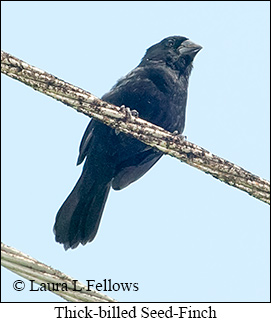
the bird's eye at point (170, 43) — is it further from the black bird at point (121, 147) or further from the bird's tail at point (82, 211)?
the bird's tail at point (82, 211)

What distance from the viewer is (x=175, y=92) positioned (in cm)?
499

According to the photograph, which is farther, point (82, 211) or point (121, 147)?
point (82, 211)

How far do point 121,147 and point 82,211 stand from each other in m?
0.68

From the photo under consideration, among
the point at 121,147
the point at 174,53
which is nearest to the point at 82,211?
the point at 121,147

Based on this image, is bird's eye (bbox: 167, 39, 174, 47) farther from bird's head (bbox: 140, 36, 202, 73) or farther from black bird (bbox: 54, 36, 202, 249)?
black bird (bbox: 54, 36, 202, 249)

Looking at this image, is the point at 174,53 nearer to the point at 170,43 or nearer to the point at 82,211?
the point at 170,43

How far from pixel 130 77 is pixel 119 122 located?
75.4 inches

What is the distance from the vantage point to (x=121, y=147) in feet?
15.9

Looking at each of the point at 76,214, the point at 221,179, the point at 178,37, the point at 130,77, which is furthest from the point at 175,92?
the point at 221,179

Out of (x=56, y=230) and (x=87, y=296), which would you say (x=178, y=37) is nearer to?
(x=56, y=230)

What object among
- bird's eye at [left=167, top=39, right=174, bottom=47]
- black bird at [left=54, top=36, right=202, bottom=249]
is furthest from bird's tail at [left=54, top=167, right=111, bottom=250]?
bird's eye at [left=167, top=39, right=174, bottom=47]

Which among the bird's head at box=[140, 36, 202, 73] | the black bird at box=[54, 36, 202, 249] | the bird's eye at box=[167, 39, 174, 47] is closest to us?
the black bird at box=[54, 36, 202, 249]

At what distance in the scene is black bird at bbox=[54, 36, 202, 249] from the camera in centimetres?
481

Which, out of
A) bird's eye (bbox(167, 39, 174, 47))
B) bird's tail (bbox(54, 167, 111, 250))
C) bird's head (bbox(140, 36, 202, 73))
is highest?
bird's eye (bbox(167, 39, 174, 47))
